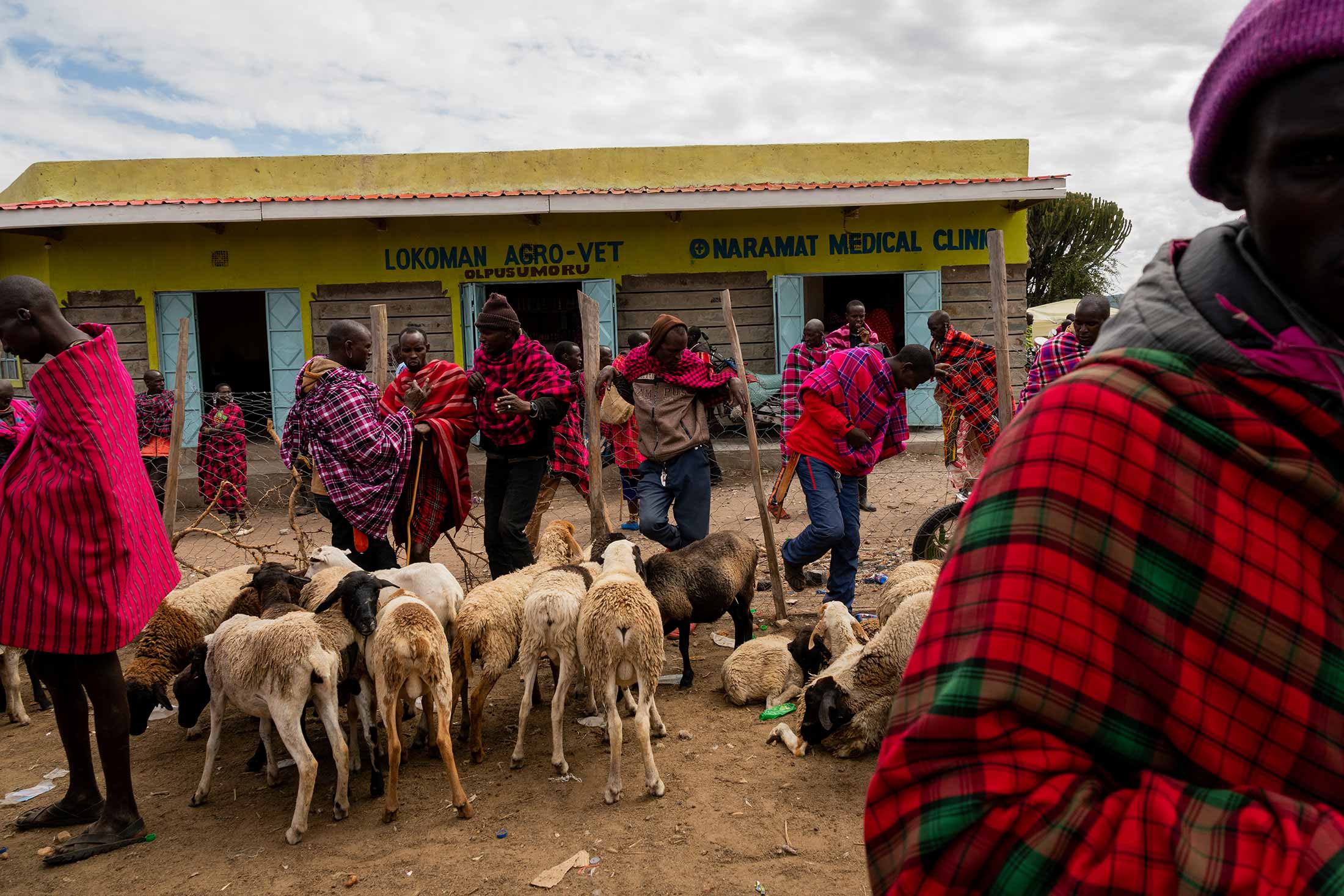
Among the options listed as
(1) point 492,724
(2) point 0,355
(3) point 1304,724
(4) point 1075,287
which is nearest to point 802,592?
(1) point 492,724

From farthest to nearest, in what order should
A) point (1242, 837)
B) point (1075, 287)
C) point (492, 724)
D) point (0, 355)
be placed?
point (1075, 287) < point (0, 355) < point (492, 724) < point (1242, 837)

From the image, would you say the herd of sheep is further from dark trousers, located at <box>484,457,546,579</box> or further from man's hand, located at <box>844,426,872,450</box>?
man's hand, located at <box>844,426,872,450</box>

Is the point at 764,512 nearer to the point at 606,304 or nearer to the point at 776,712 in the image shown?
the point at 776,712

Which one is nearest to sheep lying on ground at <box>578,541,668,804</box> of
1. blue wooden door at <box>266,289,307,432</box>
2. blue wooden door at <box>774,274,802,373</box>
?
blue wooden door at <box>774,274,802,373</box>

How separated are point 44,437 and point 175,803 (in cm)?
180

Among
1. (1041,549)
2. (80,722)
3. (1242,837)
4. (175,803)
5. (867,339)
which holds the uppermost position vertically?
(867,339)

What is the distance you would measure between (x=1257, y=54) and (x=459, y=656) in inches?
172

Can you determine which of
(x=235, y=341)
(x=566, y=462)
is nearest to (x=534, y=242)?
(x=566, y=462)

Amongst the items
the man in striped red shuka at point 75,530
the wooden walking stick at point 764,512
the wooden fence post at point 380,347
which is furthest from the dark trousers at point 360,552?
the wooden walking stick at point 764,512

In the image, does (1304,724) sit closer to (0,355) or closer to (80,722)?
(80,722)

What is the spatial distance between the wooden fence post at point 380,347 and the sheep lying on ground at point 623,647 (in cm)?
291

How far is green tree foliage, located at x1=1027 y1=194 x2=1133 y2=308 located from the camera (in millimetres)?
28031

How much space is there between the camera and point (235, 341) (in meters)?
20.3

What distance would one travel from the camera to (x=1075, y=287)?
1111 inches
